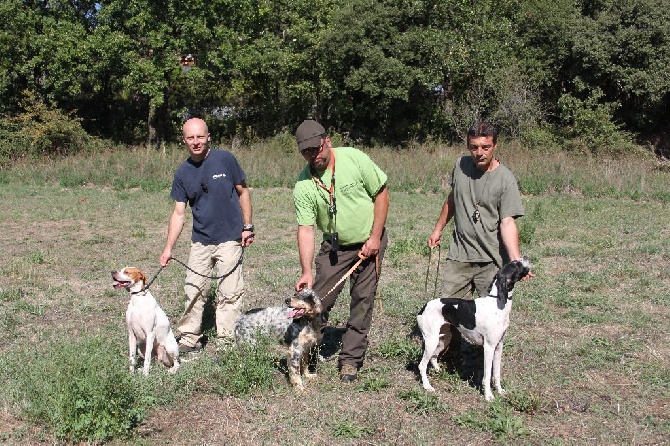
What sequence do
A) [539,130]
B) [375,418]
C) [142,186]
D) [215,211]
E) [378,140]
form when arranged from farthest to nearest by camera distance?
[378,140]
[539,130]
[142,186]
[215,211]
[375,418]

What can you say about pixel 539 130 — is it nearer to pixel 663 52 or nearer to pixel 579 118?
pixel 579 118

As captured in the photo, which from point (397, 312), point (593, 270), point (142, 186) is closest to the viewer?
point (397, 312)

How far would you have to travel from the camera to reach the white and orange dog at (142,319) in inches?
216

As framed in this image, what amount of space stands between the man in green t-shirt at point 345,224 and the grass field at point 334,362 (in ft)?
1.58

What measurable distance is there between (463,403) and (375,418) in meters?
0.72

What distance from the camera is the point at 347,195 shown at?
530 centimetres

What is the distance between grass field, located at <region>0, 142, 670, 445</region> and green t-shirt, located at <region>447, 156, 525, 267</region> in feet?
3.34

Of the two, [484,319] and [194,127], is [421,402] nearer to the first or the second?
[484,319]

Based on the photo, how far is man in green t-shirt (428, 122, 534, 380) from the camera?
16.9 feet

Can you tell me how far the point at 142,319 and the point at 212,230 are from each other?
3.49 feet

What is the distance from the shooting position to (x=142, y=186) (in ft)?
59.8

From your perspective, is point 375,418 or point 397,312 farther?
point 397,312

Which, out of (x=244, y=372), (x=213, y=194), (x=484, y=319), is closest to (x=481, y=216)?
(x=484, y=319)

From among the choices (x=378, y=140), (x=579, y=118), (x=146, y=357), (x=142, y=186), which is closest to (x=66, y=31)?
(x=142, y=186)
